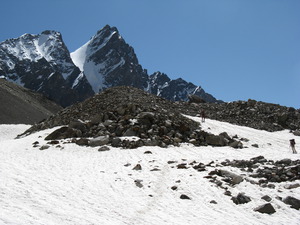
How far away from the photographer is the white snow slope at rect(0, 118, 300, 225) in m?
8.58

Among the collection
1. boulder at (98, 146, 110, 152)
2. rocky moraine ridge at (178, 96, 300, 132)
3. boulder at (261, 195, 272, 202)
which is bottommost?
boulder at (261, 195, 272, 202)

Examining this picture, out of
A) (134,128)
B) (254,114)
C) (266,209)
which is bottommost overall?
(266,209)

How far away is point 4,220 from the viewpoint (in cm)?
714

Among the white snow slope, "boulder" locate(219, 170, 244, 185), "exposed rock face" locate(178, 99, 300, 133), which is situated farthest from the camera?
"exposed rock face" locate(178, 99, 300, 133)

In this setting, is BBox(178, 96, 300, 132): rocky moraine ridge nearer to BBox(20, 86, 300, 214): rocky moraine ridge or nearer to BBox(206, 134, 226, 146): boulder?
BBox(20, 86, 300, 214): rocky moraine ridge

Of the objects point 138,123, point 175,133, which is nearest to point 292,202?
point 175,133

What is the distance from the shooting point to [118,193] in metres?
11.0

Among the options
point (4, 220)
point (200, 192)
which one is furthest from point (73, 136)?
point (4, 220)

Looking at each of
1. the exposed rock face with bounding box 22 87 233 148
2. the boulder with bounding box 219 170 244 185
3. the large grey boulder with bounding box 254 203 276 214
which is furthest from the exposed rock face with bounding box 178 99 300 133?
the large grey boulder with bounding box 254 203 276 214

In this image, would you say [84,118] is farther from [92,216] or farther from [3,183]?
[92,216]

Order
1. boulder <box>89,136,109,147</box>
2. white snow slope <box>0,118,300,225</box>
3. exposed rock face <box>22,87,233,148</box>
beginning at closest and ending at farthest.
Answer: white snow slope <box>0,118,300,225</box>
boulder <box>89,136,109,147</box>
exposed rock face <box>22,87,233,148</box>

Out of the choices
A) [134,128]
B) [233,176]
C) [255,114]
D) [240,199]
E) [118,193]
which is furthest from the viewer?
[255,114]

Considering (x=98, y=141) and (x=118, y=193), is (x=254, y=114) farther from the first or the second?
(x=118, y=193)

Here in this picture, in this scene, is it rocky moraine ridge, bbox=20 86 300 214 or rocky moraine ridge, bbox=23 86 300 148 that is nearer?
rocky moraine ridge, bbox=20 86 300 214
